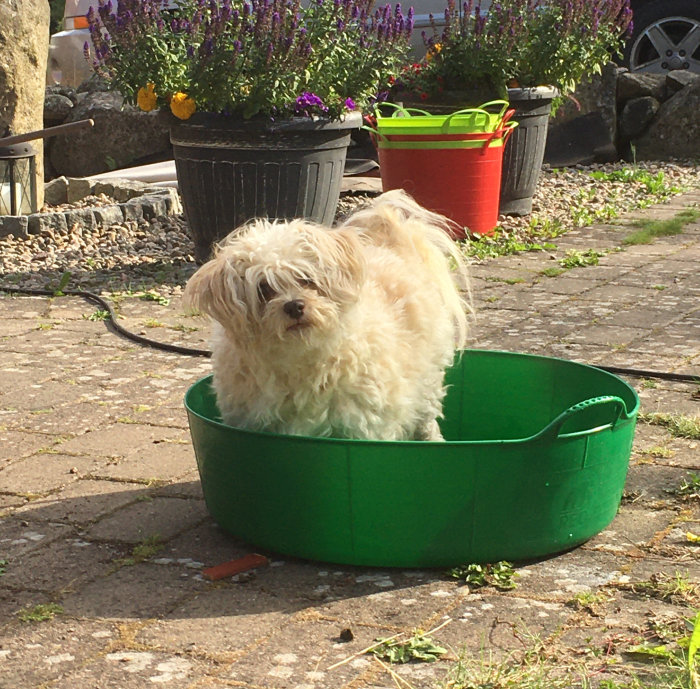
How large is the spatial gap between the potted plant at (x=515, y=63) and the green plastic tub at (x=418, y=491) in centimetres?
570

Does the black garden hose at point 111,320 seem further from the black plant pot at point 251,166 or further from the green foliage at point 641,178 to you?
the green foliage at point 641,178

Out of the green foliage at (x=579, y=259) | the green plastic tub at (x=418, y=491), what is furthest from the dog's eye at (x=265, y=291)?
the green foliage at (x=579, y=259)

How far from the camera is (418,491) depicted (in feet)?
10.2

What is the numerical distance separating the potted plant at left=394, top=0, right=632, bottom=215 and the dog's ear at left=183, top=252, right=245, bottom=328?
19.1 feet

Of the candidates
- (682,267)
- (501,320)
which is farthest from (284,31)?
(682,267)

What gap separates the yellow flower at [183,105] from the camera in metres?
6.84

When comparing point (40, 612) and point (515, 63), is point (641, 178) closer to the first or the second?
point (515, 63)

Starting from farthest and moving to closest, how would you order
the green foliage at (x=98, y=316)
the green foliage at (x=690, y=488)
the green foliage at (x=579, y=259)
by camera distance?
the green foliage at (x=579, y=259) < the green foliage at (x=98, y=316) < the green foliage at (x=690, y=488)

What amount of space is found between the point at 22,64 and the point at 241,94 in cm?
320

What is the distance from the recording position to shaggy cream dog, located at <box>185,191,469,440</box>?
10.6ft

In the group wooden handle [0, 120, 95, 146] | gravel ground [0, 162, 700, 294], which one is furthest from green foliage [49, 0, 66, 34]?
wooden handle [0, 120, 95, 146]

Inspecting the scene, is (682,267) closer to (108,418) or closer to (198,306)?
(108,418)

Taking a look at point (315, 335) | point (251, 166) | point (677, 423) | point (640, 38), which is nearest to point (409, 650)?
point (315, 335)

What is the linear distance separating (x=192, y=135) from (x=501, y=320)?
2.23 m
